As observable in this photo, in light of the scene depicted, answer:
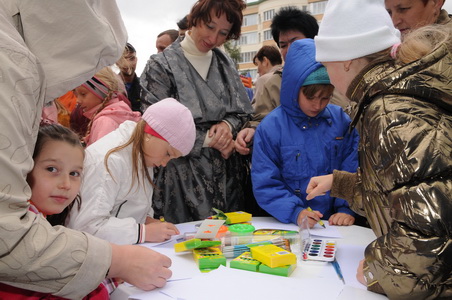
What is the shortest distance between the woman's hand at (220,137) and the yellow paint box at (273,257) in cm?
97

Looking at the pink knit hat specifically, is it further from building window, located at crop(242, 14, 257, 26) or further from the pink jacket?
building window, located at crop(242, 14, 257, 26)

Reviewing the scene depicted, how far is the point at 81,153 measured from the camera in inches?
47.7

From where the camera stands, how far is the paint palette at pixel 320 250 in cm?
118

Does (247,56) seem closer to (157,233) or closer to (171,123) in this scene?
(171,123)

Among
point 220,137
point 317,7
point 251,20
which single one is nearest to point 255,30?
point 251,20

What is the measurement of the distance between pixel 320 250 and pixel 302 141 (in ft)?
2.58

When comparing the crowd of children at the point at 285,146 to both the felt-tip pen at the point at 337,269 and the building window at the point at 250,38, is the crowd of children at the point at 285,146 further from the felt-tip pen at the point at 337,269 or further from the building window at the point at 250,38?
the building window at the point at 250,38

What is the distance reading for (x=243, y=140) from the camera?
2.12 m

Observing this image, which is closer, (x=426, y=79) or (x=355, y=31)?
(x=426, y=79)

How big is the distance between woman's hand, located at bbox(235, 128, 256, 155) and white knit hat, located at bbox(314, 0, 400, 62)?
803mm

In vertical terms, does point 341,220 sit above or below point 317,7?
above

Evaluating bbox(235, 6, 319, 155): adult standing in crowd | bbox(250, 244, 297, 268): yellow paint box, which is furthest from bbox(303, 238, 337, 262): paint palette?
bbox(235, 6, 319, 155): adult standing in crowd

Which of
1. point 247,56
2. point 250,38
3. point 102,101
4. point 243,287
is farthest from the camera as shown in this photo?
point 247,56

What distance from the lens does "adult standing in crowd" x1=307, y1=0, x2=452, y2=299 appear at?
0.85m
